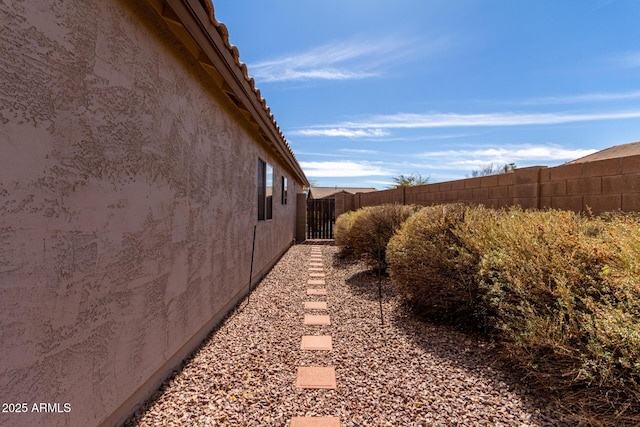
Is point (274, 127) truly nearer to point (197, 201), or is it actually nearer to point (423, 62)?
point (197, 201)

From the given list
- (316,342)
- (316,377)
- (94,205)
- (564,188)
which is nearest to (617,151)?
(564,188)

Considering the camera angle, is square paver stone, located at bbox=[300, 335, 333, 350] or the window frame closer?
square paver stone, located at bbox=[300, 335, 333, 350]

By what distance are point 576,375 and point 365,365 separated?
5.51 ft

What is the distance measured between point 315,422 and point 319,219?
14.0m

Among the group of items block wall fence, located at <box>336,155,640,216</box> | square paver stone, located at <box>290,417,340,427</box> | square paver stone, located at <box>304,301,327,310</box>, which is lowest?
square paver stone, located at <box>290,417,340,427</box>

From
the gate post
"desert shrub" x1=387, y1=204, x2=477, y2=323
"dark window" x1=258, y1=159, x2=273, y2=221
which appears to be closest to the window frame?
"dark window" x1=258, y1=159, x2=273, y2=221

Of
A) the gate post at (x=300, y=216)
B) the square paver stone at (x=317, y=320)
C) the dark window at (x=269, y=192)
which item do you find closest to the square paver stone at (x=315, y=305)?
the square paver stone at (x=317, y=320)

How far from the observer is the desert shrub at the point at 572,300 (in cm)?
195

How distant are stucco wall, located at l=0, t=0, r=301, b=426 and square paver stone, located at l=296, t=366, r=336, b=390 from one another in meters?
1.22

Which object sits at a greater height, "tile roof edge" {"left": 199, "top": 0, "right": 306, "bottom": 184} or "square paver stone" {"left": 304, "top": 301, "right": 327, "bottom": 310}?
"tile roof edge" {"left": 199, "top": 0, "right": 306, "bottom": 184}

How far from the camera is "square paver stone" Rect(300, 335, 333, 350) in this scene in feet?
11.8

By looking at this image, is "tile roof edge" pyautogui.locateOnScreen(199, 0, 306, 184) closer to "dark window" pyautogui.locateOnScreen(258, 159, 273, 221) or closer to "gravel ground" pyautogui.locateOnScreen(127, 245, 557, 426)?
"dark window" pyautogui.locateOnScreen(258, 159, 273, 221)

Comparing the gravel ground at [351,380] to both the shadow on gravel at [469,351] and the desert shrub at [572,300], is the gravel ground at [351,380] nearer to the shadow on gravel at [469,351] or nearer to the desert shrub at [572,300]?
the shadow on gravel at [469,351]

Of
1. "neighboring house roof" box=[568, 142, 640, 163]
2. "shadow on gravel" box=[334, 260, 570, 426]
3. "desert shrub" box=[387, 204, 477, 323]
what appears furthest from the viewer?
"neighboring house roof" box=[568, 142, 640, 163]
